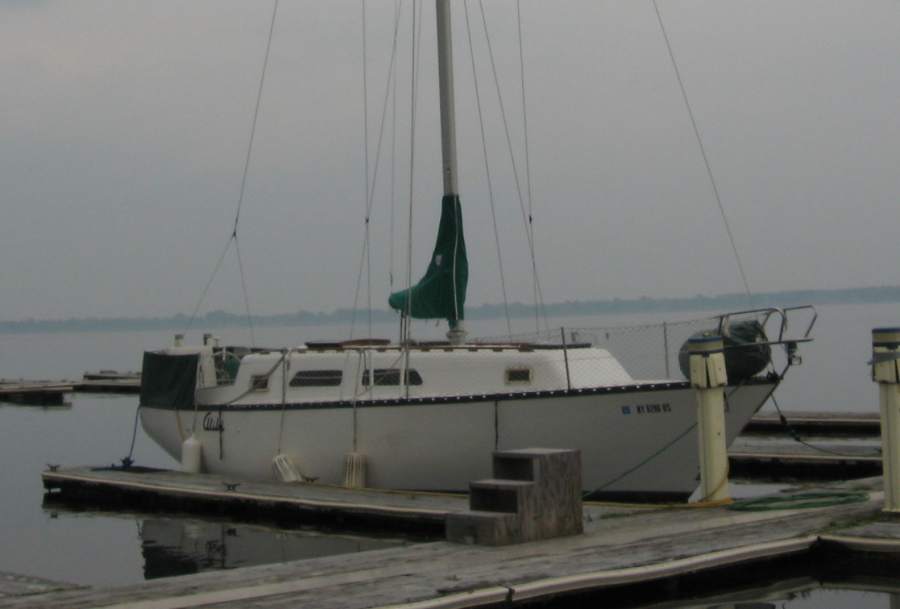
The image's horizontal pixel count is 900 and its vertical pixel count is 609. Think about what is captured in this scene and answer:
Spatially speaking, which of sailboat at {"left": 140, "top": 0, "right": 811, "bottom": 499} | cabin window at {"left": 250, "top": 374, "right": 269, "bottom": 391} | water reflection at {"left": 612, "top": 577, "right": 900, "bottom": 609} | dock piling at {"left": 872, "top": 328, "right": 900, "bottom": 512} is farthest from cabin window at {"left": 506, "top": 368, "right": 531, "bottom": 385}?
water reflection at {"left": 612, "top": 577, "right": 900, "bottom": 609}

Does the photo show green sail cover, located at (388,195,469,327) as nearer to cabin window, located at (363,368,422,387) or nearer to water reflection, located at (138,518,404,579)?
cabin window, located at (363,368,422,387)

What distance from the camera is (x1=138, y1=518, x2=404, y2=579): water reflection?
17.2 m

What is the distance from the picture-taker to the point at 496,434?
1836cm

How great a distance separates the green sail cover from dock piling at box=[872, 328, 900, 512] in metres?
9.19

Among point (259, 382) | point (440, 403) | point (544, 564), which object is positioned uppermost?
point (259, 382)

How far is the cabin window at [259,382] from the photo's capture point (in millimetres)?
20891

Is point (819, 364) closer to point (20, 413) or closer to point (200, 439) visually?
point (20, 413)

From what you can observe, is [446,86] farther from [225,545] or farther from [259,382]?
[225,545]

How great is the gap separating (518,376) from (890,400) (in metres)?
6.73

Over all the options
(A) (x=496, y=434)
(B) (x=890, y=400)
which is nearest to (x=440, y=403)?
(A) (x=496, y=434)

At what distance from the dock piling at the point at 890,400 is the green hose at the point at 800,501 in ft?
3.95

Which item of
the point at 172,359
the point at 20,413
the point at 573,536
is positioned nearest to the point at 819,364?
the point at 20,413

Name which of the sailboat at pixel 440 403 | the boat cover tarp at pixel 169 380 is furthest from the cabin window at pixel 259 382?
the boat cover tarp at pixel 169 380

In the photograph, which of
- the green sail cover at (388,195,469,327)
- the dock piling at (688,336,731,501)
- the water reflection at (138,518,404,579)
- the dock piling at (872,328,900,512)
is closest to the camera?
the dock piling at (872,328,900,512)
